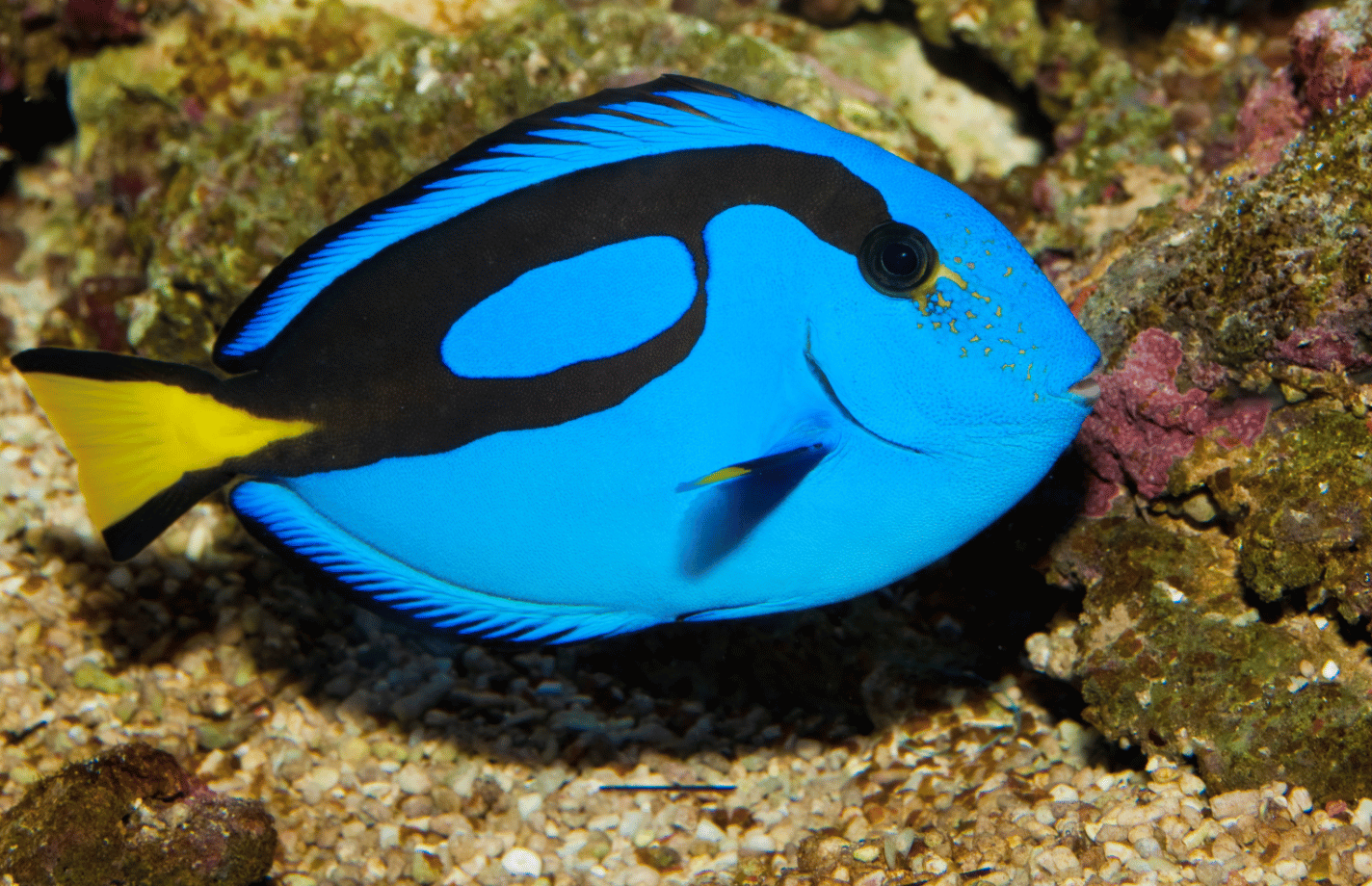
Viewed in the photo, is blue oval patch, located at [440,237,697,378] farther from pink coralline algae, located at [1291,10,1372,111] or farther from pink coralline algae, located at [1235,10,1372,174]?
pink coralline algae, located at [1291,10,1372,111]

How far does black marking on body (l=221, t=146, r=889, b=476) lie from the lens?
147 centimetres

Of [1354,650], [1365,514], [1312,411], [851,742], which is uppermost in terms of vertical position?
[1312,411]

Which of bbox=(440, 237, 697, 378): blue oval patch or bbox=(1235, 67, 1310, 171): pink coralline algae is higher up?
bbox=(1235, 67, 1310, 171): pink coralline algae

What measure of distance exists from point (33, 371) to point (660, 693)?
2030 millimetres

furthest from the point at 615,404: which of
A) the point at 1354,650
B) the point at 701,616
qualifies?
the point at 1354,650

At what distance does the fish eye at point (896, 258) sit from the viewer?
1.38m

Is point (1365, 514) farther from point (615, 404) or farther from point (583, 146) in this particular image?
point (583, 146)

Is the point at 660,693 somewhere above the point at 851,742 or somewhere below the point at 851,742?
A: below

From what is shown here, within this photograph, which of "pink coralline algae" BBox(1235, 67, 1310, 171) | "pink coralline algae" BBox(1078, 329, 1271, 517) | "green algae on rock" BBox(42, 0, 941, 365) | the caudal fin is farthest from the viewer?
"green algae on rock" BBox(42, 0, 941, 365)

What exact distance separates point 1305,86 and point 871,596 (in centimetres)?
187

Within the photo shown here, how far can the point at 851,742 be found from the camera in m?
2.88

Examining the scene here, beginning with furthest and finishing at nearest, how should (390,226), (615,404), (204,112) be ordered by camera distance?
1. (204,112)
2. (390,226)
3. (615,404)

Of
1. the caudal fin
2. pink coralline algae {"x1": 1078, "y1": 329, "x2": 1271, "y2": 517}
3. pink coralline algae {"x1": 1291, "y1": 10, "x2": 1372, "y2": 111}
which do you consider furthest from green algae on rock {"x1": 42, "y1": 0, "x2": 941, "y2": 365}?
the caudal fin

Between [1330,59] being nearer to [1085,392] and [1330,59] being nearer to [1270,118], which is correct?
[1270,118]
